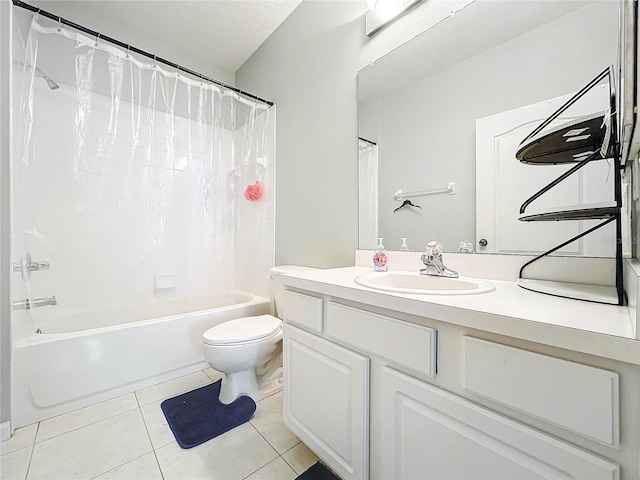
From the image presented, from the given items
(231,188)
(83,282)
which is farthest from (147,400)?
(231,188)

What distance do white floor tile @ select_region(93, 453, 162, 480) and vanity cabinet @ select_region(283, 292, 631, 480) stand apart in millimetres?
588

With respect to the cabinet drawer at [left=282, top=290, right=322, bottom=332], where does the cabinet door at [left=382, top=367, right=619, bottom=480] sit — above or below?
below

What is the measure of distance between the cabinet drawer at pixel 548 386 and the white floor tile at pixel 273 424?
1.01m

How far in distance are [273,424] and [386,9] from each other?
7.23ft

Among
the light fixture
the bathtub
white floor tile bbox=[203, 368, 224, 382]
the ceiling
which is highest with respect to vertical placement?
the ceiling

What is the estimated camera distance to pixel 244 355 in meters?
1.50

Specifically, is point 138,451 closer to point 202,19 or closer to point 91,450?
point 91,450

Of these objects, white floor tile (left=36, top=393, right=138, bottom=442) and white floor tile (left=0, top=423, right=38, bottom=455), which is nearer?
white floor tile (left=0, top=423, right=38, bottom=455)

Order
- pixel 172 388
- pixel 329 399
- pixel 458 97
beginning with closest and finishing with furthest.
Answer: pixel 329 399 → pixel 458 97 → pixel 172 388

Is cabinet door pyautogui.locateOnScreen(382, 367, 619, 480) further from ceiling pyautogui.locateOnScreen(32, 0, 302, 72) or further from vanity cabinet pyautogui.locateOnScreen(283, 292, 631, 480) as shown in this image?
ceiling pyautogui.locateOnScreen(32, 0, 302, 72)

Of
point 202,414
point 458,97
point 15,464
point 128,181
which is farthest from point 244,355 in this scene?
point 458,97

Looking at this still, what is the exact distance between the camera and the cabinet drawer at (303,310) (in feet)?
3.38

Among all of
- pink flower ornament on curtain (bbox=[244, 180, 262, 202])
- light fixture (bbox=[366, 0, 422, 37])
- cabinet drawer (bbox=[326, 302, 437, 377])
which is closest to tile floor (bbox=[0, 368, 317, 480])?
cabinet drawer (bbox=[326, 302, 437, 377])

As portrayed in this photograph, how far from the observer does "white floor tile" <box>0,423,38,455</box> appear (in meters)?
1.21
